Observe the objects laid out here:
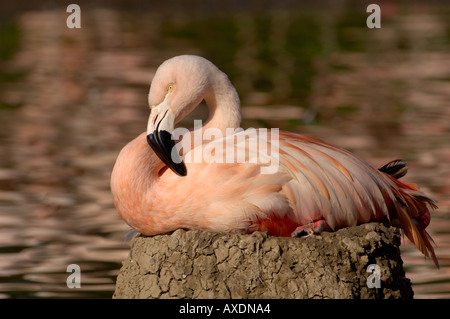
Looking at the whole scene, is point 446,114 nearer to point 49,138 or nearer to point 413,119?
point 413,119

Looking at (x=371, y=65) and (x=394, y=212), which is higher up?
(x=371, y=65)

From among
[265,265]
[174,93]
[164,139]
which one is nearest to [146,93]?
[174,93]

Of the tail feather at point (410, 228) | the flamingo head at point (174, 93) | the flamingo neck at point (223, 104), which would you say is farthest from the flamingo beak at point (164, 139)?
the tail feather at point (410, 228)

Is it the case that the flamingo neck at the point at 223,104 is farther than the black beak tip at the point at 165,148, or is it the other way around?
the flamingo neck at the point at 223,104

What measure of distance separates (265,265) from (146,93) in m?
12.8

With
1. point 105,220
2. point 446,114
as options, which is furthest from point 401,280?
point 446,114

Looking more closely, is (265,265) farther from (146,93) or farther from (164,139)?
(146,93)

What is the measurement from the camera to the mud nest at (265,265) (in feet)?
17.1

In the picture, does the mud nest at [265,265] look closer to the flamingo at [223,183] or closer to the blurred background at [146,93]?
the flamingo at [223,183]

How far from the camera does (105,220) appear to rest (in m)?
9.50

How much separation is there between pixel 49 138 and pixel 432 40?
524 inches

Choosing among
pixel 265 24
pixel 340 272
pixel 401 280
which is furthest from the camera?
pixel 265 24

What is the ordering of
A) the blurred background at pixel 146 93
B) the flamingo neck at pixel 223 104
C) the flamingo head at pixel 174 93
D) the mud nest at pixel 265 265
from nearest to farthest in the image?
the mud nest at pixel 265 265, the flamingo head at pixel 174 93, the flamingo neck at pixel 223 104, the blurred background at pixel 146 93

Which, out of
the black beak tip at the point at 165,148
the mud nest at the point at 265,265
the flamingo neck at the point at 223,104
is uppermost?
the flamingo neck at the point at 223,104
